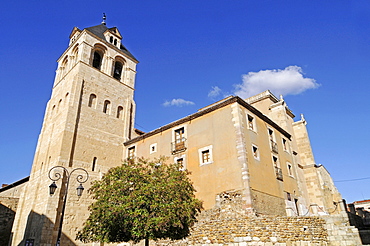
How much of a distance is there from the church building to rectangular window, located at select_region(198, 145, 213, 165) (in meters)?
0.07

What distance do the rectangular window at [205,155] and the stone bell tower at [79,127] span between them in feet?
25.8

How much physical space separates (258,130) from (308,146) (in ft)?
26.0

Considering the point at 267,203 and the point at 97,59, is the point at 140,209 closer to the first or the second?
the point at 267,203

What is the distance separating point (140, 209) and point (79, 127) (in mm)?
10796

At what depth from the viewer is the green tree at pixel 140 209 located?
12.6 metres

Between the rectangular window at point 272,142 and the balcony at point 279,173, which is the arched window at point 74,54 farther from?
the balcony at point 279,173

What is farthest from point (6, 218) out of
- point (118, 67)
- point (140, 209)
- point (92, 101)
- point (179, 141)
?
point (140, 209)

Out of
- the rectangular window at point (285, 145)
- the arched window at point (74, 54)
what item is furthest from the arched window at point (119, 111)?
the rectangular window at point (285, 145)

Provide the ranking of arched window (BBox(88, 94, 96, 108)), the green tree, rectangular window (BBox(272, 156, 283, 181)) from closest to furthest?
the green tree < rectangular window (BBox(272, 156, 283, 181)) < arched window (BBox(88, 94, 96, 108))

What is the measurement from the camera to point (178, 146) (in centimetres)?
1842

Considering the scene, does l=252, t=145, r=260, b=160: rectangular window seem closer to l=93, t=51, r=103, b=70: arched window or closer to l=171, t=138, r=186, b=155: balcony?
l=171, t=138, r=186, b=155: balcony

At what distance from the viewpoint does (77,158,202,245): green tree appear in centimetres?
1257

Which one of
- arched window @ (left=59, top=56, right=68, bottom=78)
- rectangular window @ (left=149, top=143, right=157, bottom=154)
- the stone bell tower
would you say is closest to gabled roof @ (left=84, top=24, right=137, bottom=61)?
the stone bell tower

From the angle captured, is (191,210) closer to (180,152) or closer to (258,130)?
(180,152)
